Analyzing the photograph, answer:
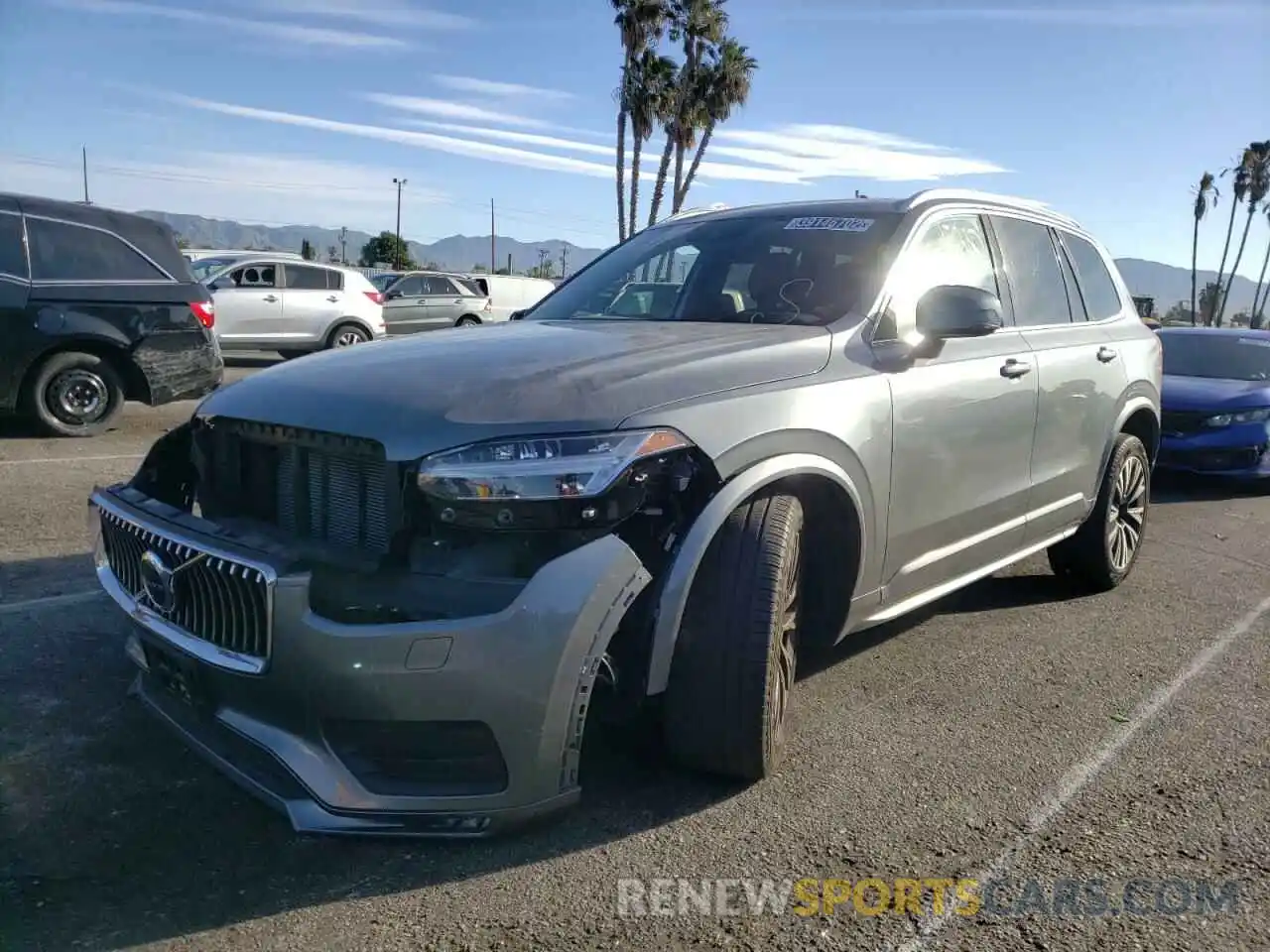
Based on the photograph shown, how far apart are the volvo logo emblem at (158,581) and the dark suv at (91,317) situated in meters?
6.57

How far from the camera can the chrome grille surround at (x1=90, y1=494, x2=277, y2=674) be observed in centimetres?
252

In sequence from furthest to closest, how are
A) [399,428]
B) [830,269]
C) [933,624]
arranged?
[933,624] < [830,269] < [399,428]

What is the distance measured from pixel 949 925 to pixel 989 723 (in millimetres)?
1297

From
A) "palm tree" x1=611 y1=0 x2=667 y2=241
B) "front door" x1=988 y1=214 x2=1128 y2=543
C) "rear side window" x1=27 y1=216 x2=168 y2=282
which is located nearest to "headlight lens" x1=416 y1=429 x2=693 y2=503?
"front door" x1=988 y1=214 x2=1128 y2=543

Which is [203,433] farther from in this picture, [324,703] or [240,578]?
[324,703]

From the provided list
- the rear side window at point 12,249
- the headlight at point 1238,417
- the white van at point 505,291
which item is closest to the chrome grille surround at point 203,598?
the rear side window at point 12,249

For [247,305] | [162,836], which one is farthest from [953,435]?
[247,305]

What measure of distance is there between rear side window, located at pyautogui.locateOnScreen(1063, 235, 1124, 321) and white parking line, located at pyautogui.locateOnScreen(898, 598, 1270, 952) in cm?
164

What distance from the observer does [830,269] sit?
3898 millimetres

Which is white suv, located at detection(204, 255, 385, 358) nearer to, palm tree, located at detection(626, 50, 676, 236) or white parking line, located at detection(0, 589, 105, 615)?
white parking line, located at detection(0, 589, 105, 615)

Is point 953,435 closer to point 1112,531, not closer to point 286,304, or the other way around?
point 1112,531

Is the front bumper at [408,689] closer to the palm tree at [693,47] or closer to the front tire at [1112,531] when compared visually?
the front tire at [1112,531]

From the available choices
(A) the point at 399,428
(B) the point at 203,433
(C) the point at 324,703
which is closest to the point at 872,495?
(A) the point at 399,428

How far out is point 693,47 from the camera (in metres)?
31.9
